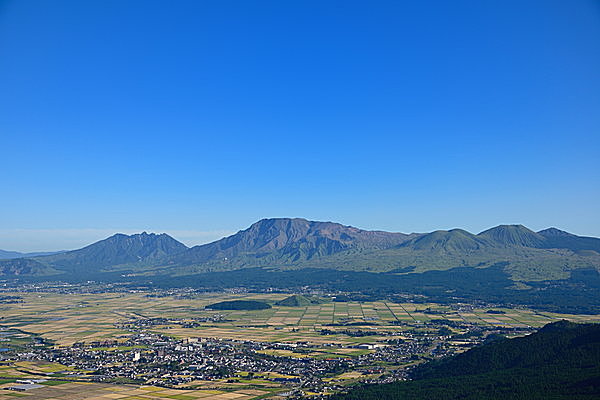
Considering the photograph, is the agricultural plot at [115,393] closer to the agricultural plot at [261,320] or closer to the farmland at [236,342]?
the farmland at [236,342]

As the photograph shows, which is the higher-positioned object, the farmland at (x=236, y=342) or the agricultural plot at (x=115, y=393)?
the farmland at (x=236, y=342)

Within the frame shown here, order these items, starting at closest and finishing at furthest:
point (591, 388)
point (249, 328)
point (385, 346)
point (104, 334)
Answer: point (591, 388), point (385, 346), point (104, 334), point (249, 328)

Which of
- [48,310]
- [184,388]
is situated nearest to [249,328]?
[184,388]

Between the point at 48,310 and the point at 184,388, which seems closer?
the point at 184,388

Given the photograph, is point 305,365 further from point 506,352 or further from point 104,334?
point 104,334

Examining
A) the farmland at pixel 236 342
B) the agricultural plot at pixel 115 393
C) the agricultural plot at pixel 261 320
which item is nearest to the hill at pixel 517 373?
the farmland at pixel 236 342

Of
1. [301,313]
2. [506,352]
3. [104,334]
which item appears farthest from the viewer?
[301,313]

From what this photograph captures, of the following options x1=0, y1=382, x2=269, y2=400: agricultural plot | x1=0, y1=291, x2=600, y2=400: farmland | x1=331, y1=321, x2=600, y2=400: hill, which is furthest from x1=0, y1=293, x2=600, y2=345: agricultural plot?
x1=0, y1=382, x2=269, y2=400: agricultural plot

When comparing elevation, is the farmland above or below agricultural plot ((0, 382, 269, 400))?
above

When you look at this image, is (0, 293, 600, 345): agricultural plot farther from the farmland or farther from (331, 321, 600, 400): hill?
(331, 321, 600, 400): hill
